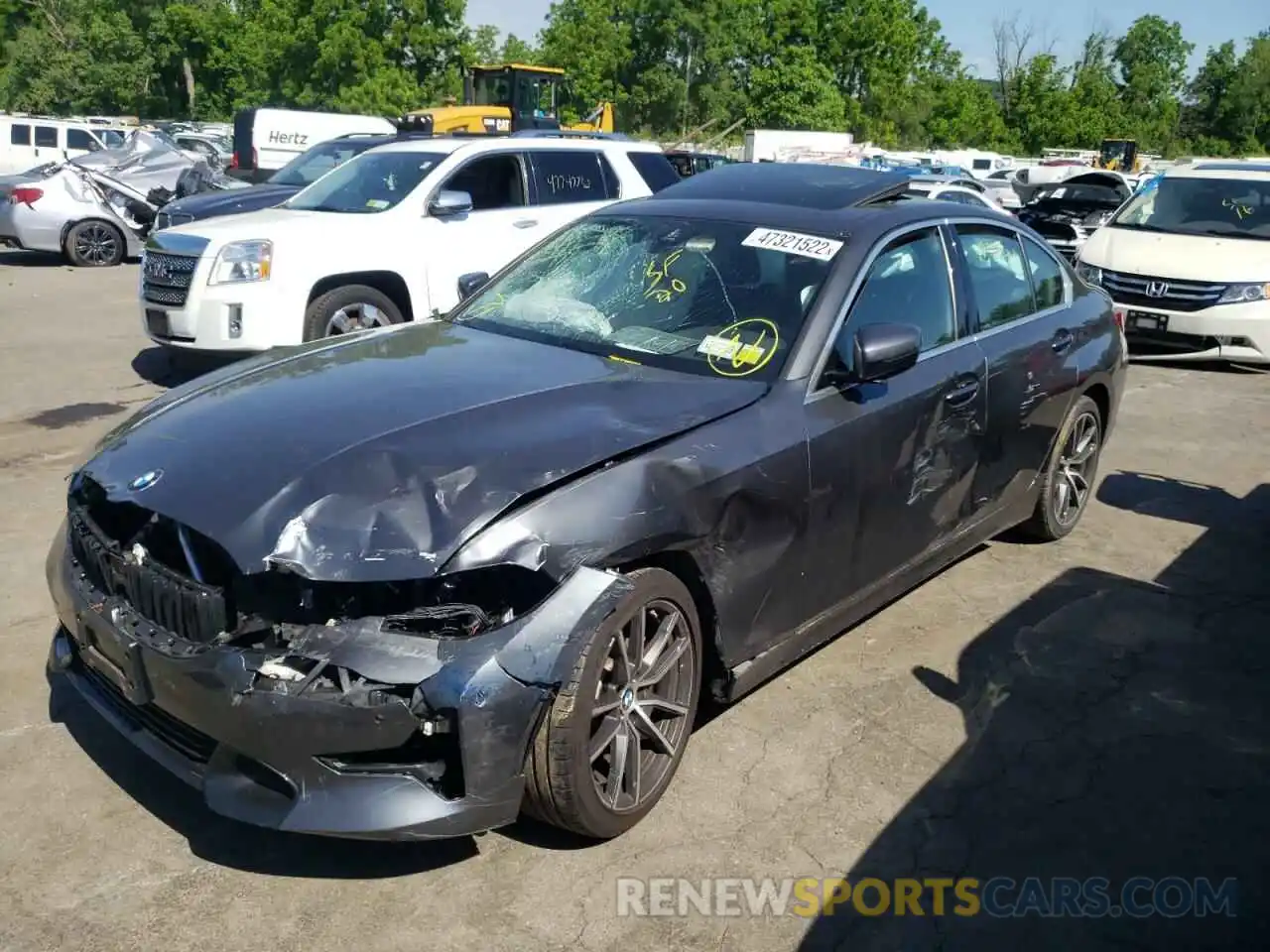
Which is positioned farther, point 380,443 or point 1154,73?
point 1154,73

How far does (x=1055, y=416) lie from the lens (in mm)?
5211

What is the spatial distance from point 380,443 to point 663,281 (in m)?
1.50

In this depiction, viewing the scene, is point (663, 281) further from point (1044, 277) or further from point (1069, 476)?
point (1069, 476)

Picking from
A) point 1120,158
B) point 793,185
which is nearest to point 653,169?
point 793,185

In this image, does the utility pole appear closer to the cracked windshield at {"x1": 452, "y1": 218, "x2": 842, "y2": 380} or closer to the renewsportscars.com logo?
the cracked windshield at {"x1": 452, "y1": 218, "x2": 842, "y2": 380}

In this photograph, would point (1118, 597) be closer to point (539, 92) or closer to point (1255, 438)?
point (1255, 438)

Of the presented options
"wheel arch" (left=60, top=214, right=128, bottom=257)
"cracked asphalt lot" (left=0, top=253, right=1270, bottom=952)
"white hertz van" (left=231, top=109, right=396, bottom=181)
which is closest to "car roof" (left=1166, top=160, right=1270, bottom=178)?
"cracked asphalt lot" (left=0, top=253, right=1270, bottom=952)

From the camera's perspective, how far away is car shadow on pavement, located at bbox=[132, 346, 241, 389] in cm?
870

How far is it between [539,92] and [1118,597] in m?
23.9

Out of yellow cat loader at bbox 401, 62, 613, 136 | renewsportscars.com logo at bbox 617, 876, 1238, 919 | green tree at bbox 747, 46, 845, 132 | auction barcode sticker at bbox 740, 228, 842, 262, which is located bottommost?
renewsportscars.com logo at bbox 617, 876, 1238, 919

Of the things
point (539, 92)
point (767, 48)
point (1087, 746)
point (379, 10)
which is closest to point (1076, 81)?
point (767, 48)

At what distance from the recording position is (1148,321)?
32.8 feet

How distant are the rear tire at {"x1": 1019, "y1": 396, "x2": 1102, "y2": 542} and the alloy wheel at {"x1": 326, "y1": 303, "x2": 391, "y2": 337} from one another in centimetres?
489

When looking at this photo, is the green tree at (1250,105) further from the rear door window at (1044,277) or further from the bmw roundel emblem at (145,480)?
the bmw roundel emblem at (145,480)
